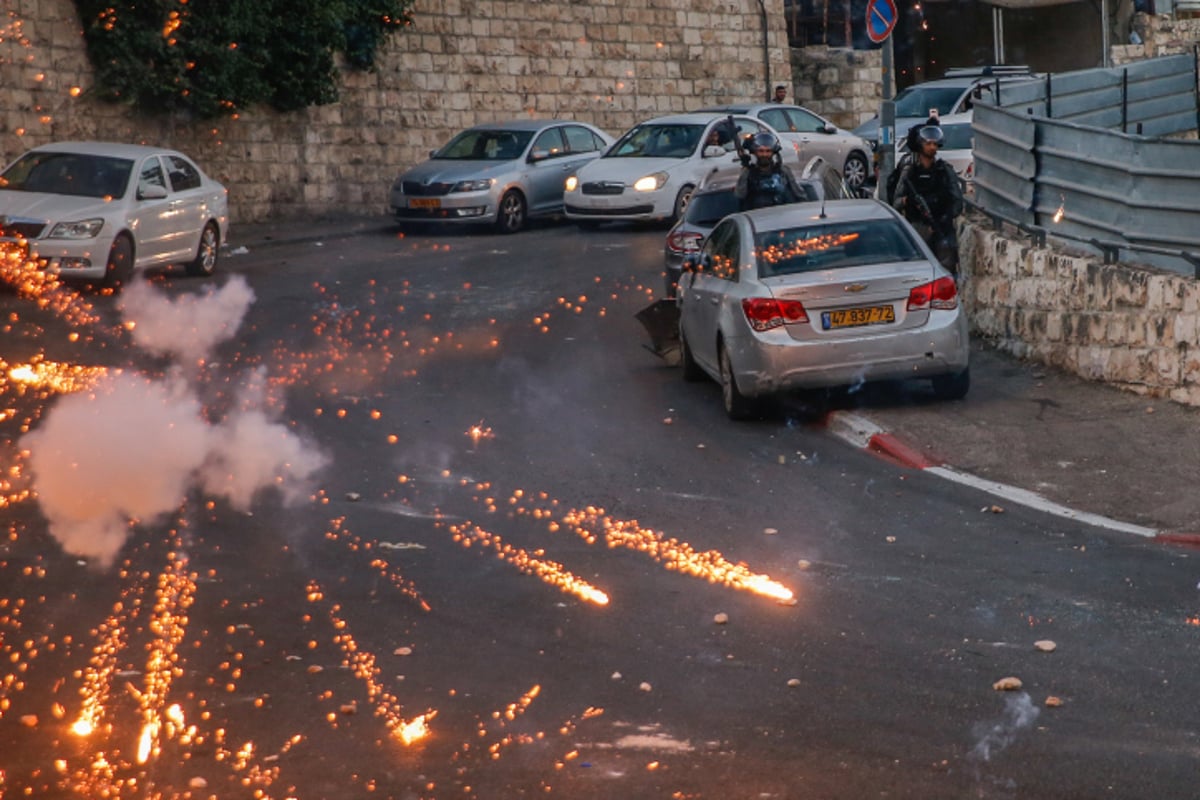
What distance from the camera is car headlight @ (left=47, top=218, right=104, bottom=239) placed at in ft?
66.5

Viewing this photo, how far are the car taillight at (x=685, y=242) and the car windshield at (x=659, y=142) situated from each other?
960cm

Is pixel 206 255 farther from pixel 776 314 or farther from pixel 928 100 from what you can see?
pixel 928 100

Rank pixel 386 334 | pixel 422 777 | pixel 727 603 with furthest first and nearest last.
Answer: pixel 386 334 → pixel 727 603 → pixel 422 777

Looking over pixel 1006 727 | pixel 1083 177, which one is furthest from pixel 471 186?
pixel 1006 727

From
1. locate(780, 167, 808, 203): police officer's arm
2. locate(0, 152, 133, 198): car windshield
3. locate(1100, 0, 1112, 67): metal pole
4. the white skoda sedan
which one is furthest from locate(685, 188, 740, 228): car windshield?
locate(1100, 0, 1112, 67): metal pole

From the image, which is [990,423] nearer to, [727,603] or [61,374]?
[727,603]

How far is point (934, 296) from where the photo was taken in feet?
43.6

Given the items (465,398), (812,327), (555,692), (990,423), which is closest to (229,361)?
(465,398)

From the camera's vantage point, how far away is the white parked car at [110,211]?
2031 centimetres

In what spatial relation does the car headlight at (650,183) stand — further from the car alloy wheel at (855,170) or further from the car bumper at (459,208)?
the car alloy wheel at (855,170)

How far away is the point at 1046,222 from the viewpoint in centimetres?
1634

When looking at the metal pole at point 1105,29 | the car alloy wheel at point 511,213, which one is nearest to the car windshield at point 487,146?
the car alloy wheel at point 511,213

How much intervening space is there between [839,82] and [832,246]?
2893 centimetres

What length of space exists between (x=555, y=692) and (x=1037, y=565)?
307 cm
